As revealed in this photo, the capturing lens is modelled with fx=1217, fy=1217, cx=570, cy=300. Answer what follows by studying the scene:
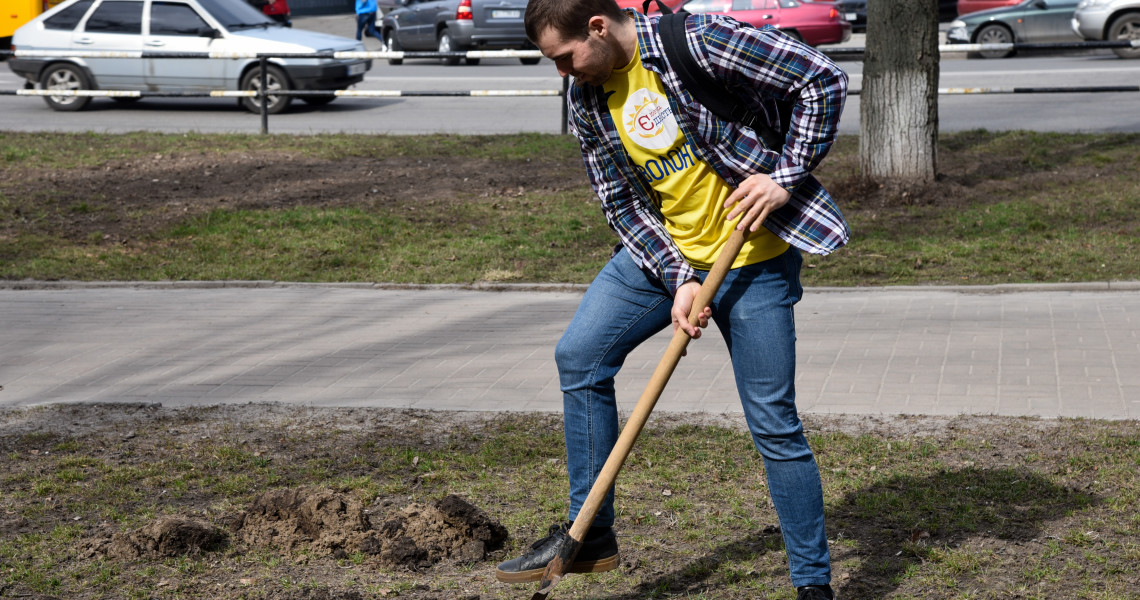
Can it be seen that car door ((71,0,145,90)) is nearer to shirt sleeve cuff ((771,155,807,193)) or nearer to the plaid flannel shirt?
the plaid flannel shirt

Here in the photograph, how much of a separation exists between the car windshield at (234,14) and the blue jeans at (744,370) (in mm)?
14024

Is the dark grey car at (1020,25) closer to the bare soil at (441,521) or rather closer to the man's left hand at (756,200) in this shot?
the bare soil at (441,521)

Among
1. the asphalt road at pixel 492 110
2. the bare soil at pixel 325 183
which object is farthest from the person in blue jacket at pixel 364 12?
the bare soil at pixel 325 183

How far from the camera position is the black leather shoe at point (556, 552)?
11.4 ft

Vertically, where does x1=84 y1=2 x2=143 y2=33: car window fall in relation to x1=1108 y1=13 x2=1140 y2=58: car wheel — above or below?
above

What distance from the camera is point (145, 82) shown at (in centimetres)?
1606

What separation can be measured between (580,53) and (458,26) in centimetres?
2049

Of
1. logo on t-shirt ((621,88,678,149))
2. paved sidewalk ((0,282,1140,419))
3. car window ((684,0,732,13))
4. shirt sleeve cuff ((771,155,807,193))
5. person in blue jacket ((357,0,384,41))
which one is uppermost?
person in blue jacket ((357,0,384,41))

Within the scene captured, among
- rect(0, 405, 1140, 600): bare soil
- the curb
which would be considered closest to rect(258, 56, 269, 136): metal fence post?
the curb

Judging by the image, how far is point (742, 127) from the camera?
304cm

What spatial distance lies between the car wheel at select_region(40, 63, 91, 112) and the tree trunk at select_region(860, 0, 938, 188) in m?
11.1

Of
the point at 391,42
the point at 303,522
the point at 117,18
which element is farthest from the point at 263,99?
the point at 391,42

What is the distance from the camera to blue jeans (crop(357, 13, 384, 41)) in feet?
92.6

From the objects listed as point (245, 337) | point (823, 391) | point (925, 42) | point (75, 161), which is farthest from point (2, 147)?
point (823, 391)
